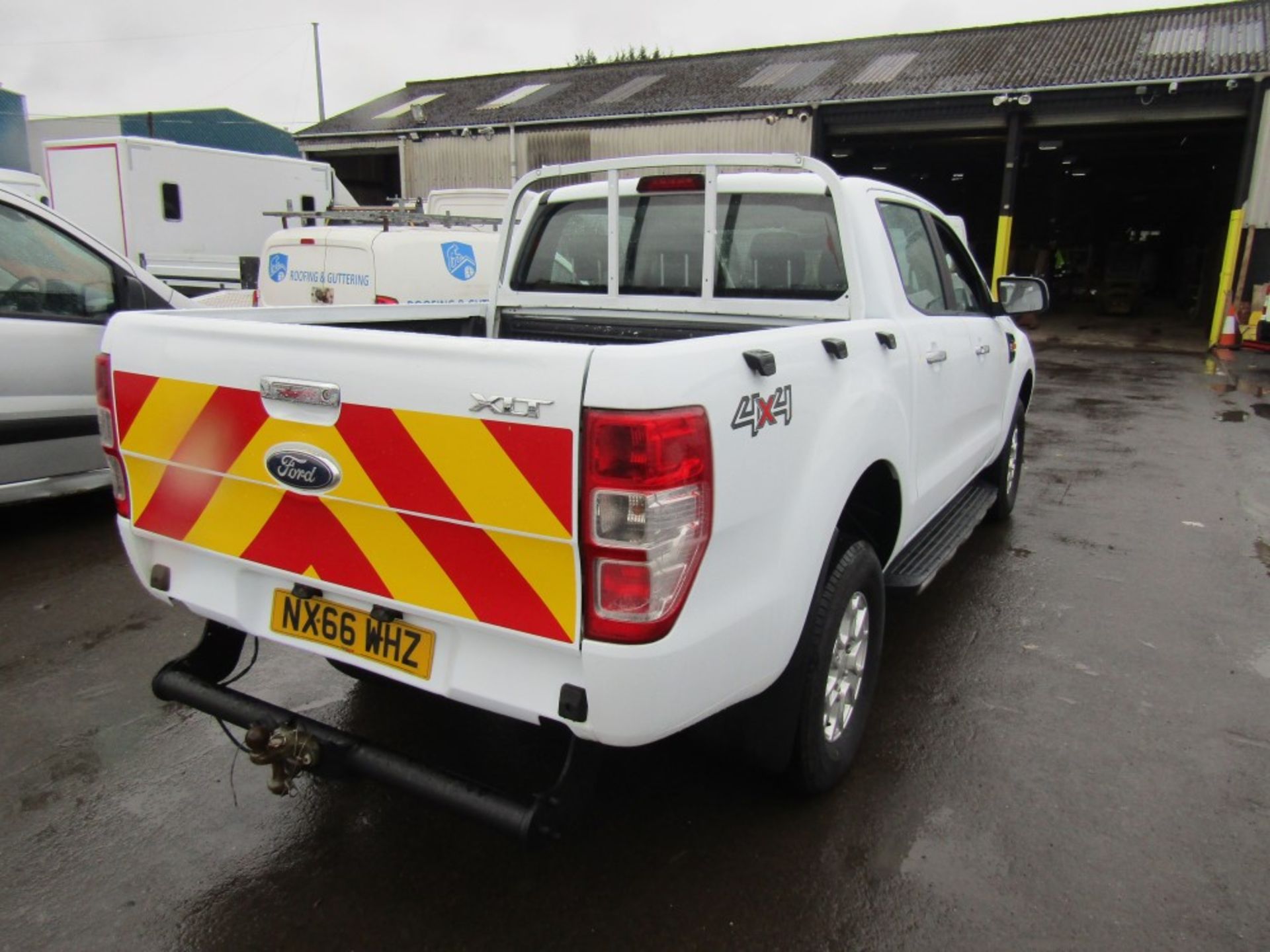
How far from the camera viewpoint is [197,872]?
96.6 inches

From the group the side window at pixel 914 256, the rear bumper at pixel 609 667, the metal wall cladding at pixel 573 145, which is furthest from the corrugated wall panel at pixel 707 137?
the rear bumper at pixel 609 667

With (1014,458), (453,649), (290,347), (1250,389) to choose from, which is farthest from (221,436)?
(1250,389)

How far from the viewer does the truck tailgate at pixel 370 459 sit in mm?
1892

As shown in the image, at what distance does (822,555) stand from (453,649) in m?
0.98

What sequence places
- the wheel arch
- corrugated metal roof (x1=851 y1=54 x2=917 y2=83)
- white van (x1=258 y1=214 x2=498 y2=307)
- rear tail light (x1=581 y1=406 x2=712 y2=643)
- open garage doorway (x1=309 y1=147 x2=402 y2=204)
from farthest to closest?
open garage doorway (x1=309 y1=147 x2=402 y2=204) < corrugated metal roof (x1=851 y1=54 x2=917 y2=83) < white van (x1=258 y1=214 x2=498 y2=307) < the wheel arch < rear tail light (x1=581 y1=406 x2=712 y2=643)

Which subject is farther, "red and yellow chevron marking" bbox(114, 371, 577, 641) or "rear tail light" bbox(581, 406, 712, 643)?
"red and yellow chevron marking" bbox(114, 371, 577, 641)

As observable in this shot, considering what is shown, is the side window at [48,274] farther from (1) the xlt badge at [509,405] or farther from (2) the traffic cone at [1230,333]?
(2) the traffic cone at [1230,333]

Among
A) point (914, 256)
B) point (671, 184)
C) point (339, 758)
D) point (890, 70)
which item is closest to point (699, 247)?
point (671, 184)

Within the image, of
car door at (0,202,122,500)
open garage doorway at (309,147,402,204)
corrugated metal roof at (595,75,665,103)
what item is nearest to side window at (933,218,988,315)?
car door at (0,202,122,500)

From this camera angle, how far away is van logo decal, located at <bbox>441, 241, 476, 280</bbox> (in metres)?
8.16

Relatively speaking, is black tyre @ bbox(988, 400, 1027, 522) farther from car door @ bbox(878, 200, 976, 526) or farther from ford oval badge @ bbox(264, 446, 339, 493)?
ford oval badge @ bbox(264, 446, 339, 493)

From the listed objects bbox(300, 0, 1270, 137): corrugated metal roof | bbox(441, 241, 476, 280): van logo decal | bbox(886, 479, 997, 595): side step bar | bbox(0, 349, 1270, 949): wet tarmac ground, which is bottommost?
bbox(0, 349, 1270, 949): wet tarmac ground

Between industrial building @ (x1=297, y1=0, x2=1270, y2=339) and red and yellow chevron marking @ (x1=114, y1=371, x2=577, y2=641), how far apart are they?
19.0 meters

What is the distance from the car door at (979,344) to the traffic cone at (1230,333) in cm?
1484
